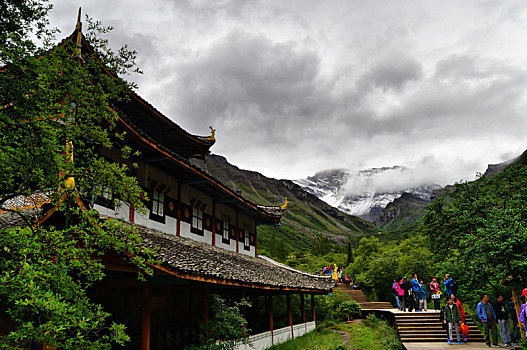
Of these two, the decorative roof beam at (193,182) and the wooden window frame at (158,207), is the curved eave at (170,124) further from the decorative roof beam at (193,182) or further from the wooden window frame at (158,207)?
the wooden window frame at (158,207)

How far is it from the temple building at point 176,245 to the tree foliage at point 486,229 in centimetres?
715

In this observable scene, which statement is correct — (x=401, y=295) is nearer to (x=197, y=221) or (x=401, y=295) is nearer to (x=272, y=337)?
(x=272, y=337)

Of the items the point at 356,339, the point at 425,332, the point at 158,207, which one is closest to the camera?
the point at 158,207

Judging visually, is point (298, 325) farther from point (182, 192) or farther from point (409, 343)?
point (182, 192)

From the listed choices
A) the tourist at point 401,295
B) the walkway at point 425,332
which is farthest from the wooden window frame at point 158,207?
the tourist at point 401,295

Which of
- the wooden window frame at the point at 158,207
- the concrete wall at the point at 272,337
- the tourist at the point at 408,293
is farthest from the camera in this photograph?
the tourist at the point at 408,293

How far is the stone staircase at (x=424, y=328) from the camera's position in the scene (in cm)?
1560

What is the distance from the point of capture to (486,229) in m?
14.8

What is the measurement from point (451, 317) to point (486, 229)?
3.72m

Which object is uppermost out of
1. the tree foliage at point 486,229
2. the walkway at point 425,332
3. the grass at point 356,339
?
the tree foliage at point 486,229

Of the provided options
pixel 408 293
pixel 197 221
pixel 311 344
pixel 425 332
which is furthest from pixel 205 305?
pixel 408 293

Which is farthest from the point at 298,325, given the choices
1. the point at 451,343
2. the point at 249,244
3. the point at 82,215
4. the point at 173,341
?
the point at 82,215

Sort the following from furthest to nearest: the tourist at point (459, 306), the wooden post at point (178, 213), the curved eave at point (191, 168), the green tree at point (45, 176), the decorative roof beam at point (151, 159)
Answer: the wooden post at point (178, 213), the tourist at point (459, 306), the decorative roof beam at point (151, 159), the curved eave at point (191, 168), the green tree at point (45, 176)

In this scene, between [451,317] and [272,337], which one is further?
[272,337]
